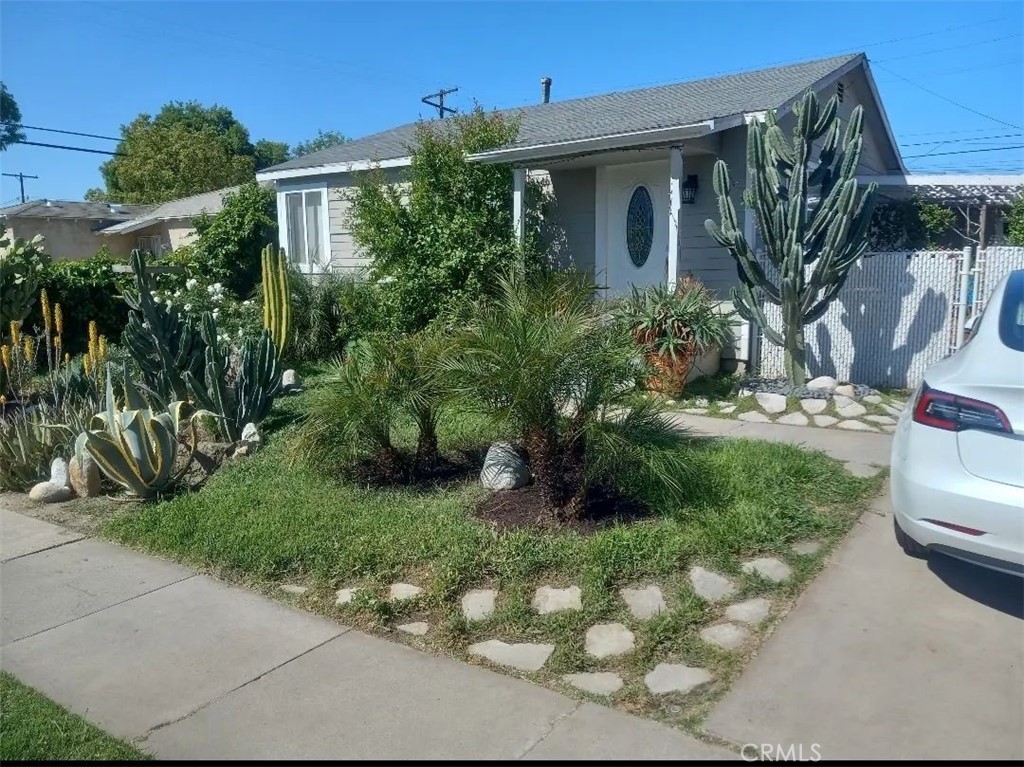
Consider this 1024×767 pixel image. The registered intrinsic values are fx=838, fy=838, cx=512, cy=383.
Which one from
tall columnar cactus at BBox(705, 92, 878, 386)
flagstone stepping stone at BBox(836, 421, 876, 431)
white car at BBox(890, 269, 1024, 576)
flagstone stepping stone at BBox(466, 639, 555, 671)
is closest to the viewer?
white car at BBox(890, 269, 1024, 576)

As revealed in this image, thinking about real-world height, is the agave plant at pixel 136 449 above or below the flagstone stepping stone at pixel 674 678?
above

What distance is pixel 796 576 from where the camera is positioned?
444 cm

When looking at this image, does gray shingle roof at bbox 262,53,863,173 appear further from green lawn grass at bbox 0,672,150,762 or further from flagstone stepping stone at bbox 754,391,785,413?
green lawn grass at bbox 0,672,150,762

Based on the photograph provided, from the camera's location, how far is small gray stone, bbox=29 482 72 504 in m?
6.53

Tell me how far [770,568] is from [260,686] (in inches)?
105

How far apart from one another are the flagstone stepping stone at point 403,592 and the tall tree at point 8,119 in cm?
3320

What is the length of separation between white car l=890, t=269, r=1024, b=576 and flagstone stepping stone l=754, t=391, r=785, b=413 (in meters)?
4.17

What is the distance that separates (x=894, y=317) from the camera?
900 cm

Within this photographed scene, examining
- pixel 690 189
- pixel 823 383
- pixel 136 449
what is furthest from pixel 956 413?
pixel 690 189

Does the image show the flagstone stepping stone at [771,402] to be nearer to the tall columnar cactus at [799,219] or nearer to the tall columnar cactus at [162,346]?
the tall columnar cactus at [799,219]

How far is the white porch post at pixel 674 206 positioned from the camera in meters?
9.47

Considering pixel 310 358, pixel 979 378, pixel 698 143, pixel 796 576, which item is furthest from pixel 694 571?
pixel 310 358

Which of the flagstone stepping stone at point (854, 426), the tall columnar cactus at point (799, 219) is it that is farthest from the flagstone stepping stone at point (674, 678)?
the tall columnar cactus at point (799, 219)

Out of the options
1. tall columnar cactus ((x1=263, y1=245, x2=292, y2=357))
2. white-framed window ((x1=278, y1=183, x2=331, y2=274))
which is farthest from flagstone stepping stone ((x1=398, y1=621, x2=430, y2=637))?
white-framed window ((x1=278, y1=183, x2=331, y2=274))
